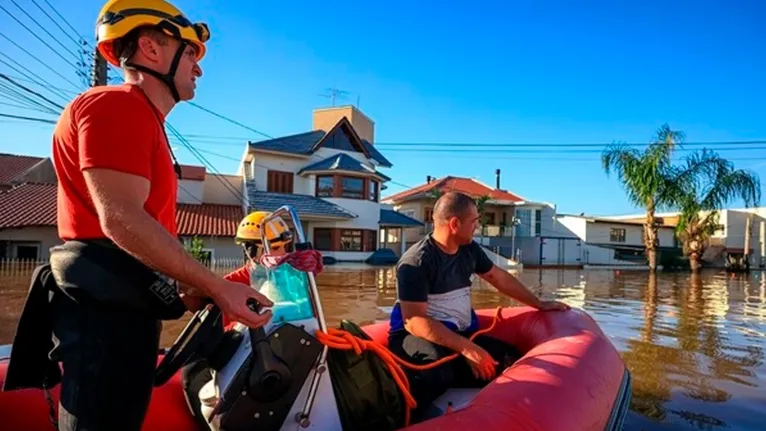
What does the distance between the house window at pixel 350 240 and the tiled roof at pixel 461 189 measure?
8897 millimetres

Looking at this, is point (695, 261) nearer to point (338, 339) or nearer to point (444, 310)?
point (444, 310)

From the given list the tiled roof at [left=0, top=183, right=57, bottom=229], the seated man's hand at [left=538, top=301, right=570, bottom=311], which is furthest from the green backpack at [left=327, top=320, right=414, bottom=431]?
the tiled roof at [left=0, top=183, right=57, bottom=229]

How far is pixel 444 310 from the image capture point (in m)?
3.21

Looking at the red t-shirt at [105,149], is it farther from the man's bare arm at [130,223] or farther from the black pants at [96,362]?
the black pants at [96,362]

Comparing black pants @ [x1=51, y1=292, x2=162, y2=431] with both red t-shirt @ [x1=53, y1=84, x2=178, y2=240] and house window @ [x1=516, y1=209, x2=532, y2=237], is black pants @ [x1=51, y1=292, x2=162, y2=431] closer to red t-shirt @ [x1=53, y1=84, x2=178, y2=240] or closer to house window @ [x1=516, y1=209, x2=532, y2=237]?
red t-shirt @ [x1=53, y1=84, x2=178, y2=240]

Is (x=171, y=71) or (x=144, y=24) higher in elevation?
(x=144, y=24)

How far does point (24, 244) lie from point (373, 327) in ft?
65.9

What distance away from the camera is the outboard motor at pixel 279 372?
6.24 ft

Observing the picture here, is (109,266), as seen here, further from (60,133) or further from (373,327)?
(373,327)

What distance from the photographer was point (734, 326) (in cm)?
845

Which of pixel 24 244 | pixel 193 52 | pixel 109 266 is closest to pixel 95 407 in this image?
pixel 109 266

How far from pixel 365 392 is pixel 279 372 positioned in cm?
45

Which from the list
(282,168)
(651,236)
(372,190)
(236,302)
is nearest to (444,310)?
(236,302)

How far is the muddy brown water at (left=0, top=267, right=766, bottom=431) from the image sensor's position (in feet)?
13.6
